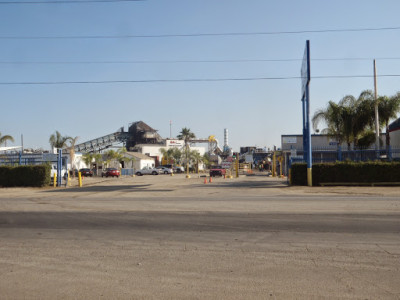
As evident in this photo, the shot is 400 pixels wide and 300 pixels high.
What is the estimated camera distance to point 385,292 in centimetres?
493

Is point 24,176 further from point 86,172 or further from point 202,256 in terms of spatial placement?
point 86,172

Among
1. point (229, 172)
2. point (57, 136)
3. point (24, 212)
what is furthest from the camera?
point (57, 136)

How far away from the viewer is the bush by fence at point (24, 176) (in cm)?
2900

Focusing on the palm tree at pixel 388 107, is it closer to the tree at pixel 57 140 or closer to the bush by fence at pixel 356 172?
the bush by fence at pixel 356 172

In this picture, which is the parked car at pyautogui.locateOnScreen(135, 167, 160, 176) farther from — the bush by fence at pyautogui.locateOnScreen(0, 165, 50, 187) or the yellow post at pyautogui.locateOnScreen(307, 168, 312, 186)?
the yellow post at pyautogui.locateOnScreen(307, 168, 312, 186)

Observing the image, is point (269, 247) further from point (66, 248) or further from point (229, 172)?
point (229, 172)

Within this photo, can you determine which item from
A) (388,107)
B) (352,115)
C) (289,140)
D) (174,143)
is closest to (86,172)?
(289,140)

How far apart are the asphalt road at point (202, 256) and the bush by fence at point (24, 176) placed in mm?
18367

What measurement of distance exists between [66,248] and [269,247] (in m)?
4.02

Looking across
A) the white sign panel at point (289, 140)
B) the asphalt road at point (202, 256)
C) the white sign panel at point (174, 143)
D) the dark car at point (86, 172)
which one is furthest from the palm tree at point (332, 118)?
the white sign panel at point (174, 143)

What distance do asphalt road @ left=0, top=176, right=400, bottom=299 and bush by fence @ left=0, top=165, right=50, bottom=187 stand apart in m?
18.4

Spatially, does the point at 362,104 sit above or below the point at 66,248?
above

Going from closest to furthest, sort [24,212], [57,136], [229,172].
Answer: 1. [24,212]
2. [229,172]
3. [57,136]

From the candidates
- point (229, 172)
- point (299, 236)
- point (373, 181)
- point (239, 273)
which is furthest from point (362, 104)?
point (239, 273)
